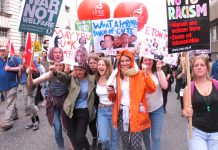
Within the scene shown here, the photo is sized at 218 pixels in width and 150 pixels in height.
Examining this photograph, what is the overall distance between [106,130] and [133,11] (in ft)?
22.9

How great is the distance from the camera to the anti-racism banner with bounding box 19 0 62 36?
15.5ft

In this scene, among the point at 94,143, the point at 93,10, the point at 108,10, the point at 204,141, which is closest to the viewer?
the point at 204,141

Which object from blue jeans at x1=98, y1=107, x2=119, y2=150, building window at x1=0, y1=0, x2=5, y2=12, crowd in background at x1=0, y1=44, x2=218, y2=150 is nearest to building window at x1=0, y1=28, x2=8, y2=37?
building window at x1=0, y1=0, x2=5, y2=12

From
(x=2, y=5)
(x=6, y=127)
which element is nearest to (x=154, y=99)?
(x=6, y=127)

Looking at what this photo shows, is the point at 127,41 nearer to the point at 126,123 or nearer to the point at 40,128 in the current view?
the point at 126,123

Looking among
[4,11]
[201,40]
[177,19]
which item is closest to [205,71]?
[201,40]

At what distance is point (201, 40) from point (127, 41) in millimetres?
1789

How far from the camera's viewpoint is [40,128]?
711 centimetres

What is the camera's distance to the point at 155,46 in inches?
192

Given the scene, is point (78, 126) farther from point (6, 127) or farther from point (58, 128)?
point (6, 127)

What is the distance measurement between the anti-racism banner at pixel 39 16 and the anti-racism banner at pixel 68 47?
206mm

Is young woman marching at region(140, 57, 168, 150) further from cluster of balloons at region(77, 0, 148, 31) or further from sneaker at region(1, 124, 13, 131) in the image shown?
cluster of balloons at region(77, 0, 148, 31)

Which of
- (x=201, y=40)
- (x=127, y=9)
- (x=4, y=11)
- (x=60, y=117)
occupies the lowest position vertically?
(x=60, y=117)

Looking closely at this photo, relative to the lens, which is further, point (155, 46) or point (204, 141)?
point (155, 46)
